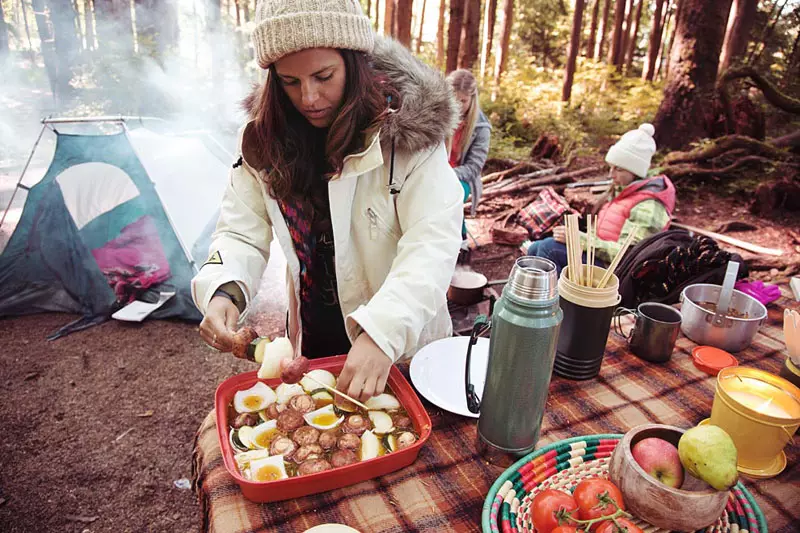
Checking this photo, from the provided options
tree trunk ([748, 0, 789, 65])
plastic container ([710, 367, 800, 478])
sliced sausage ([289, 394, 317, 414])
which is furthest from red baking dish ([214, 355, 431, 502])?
tree trunk ([748, 0, 789, 65])

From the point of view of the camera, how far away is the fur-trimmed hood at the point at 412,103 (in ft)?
5.52

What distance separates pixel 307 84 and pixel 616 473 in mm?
1452

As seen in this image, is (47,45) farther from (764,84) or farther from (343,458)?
(764,84)

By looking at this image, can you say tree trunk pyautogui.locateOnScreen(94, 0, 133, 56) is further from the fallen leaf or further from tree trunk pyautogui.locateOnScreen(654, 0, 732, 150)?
tree trunk pyautogui.locateOnScreen(654, 0, 732, 150)

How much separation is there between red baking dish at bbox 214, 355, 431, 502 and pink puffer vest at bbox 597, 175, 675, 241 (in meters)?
2.95

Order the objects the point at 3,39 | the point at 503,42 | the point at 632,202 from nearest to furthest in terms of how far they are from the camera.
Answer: the point at 632,202
the point at 3,39
the point at 503,42

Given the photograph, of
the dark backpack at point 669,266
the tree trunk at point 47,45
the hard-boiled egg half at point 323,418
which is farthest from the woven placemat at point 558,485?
the tree trunk at point 47,45

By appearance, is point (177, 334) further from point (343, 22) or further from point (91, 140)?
point (343, 22)

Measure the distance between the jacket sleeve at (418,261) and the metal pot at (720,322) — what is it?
1.14 metres

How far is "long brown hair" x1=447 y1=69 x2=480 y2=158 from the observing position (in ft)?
16.1

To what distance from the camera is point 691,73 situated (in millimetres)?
9352

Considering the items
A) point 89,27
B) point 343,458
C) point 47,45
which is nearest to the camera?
point 343,458

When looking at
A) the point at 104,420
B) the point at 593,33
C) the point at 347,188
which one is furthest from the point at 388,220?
the point at 593,33

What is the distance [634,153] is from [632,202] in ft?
1.36
